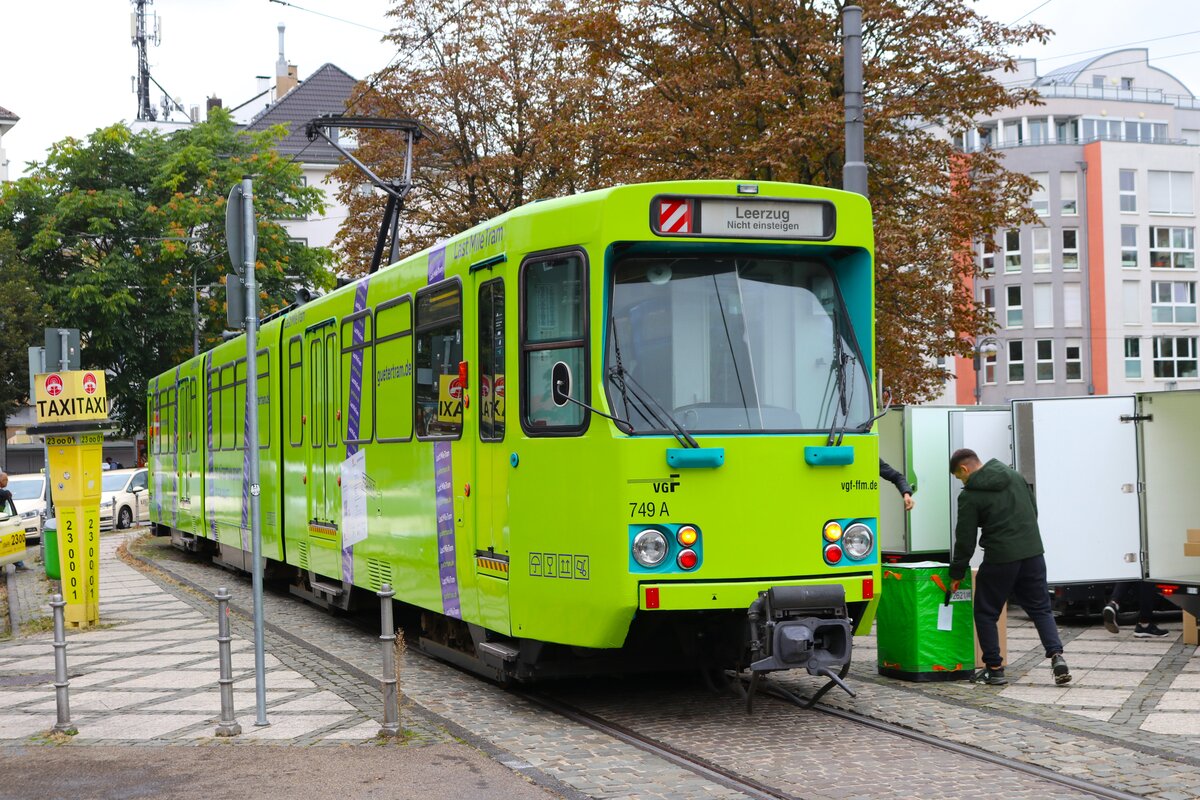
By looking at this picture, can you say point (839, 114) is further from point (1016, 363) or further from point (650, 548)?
point (1016, 363)

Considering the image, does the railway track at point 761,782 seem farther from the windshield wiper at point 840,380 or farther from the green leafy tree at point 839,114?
the green leafy tree at point 839,114

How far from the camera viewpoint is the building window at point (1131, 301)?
63594mm

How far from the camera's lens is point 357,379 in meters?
12.6

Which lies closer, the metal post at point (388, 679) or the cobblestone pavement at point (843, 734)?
the cobblestone pavement at point (843, 734)

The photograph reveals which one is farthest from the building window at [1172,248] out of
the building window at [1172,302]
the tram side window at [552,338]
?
the tram side window at [552,338]

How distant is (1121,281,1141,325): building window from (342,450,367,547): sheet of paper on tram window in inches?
2220

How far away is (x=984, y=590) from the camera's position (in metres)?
10.2

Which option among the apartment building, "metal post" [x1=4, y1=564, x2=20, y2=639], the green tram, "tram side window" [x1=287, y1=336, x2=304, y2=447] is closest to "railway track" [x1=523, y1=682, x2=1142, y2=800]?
the green tram

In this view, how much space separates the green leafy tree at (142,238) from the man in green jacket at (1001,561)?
104 feet

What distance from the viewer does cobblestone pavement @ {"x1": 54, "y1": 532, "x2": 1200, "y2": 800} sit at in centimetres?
705

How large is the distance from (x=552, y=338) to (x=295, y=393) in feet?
23.1

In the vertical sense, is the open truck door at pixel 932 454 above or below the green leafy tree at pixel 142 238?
below

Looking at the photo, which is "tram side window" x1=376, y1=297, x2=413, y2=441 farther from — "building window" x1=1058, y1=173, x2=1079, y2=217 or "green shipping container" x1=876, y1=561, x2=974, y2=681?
"building window" x1=1058, y1=173, x2=1079, y2=217

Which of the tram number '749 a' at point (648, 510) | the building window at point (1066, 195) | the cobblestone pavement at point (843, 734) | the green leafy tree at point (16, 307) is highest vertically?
the building window at point (1066, 195)
